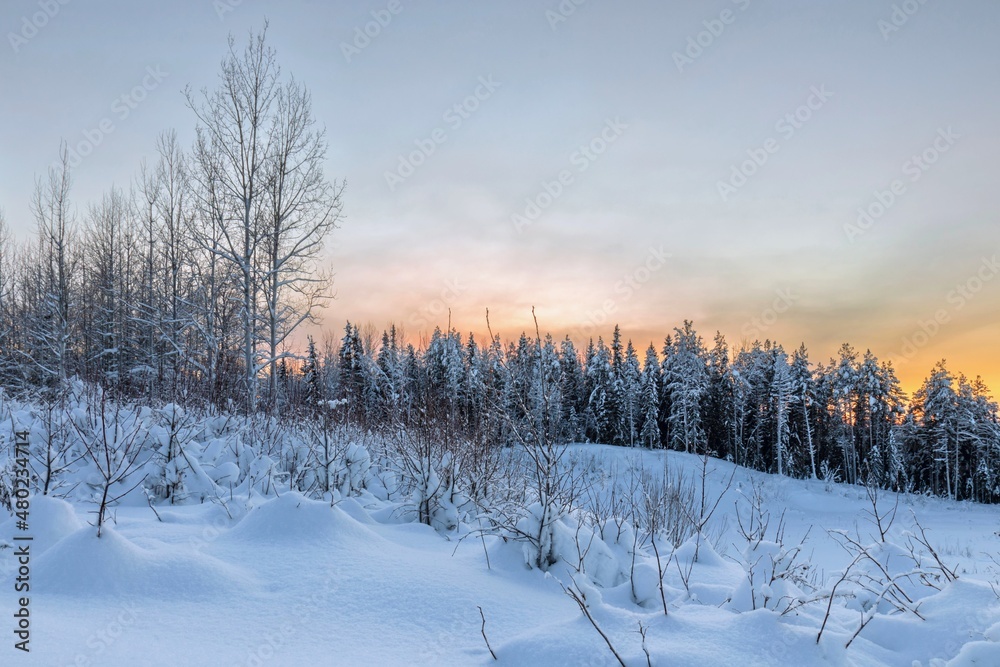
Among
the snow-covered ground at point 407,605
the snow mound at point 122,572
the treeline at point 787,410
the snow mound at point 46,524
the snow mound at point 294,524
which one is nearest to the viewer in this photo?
the snow-covered ground at point 407,605

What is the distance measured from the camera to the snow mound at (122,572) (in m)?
2.71

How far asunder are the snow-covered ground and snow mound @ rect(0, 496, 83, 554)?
0.01 m

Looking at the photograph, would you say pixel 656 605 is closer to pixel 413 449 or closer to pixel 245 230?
pixel 413 449

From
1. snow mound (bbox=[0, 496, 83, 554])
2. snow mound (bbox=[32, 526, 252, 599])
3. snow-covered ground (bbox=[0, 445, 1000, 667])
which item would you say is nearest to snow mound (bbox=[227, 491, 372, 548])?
snow-covered ground (bbox=[0, 445, 1000, 667])

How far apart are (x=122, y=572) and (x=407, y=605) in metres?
1.48

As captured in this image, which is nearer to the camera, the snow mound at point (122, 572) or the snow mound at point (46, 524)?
the snow mound at point (122, 572)

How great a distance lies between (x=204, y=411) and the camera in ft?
28.5

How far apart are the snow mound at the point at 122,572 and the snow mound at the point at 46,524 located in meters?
0.45

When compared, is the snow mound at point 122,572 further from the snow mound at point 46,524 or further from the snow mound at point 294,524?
the snow mound at point 294,524

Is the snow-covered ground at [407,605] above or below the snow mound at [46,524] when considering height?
below

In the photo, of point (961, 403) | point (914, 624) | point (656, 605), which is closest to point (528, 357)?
point (656, 605)

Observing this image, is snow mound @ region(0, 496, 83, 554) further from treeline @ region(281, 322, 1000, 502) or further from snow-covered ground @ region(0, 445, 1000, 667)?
treeline @ region(281, 322, 1000, 502)

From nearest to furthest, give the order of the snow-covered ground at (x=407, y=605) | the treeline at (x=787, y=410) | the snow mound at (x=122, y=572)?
the snow-covered ground at (x=407, y=605) < the snow mound at (x=122, y=572) < the treeline at (x=787, y=410)

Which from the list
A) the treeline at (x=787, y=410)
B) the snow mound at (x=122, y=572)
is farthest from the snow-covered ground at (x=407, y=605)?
the treeline at (x=787, y=410)
